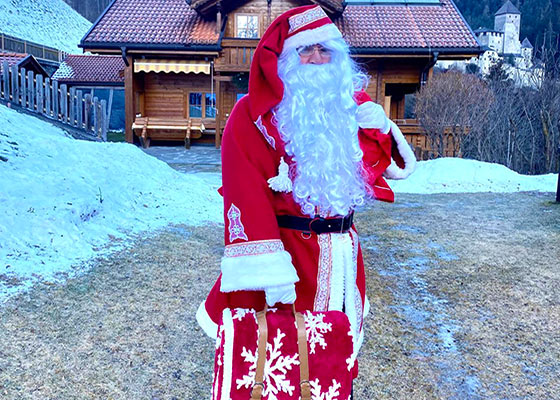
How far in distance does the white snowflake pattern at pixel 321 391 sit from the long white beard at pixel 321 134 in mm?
642

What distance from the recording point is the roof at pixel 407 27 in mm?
16297

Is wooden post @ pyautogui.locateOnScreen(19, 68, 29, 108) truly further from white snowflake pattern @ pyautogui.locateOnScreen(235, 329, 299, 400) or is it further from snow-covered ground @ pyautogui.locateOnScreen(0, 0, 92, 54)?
snow-covered ground @ pyautogui.locateOnScreen(0, 0, 92, 54)

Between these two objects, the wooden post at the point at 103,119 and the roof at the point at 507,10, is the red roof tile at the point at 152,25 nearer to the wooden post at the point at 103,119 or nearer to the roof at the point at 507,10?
the wooden post at the point at 103,119

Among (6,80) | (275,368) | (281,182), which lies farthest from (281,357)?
(6,80)

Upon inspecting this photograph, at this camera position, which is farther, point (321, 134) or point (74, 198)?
point (74, 198)

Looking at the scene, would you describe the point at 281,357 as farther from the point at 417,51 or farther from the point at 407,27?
the point at 407,27

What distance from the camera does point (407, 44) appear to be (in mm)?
16281

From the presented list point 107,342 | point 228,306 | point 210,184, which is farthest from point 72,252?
point 210,184

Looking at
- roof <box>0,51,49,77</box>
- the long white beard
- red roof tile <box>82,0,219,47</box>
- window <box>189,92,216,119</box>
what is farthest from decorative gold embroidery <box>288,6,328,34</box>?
window <box>189,92,216,119</box>

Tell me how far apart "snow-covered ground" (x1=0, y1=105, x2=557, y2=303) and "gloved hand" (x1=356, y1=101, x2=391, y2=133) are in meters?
3.22

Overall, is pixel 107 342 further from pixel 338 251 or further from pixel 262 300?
pixel 338 251

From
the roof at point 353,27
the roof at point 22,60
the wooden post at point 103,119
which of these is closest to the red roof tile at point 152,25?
the roof at point 353,27

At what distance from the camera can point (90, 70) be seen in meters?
30.6

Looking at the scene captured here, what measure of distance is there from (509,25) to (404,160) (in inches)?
4554
